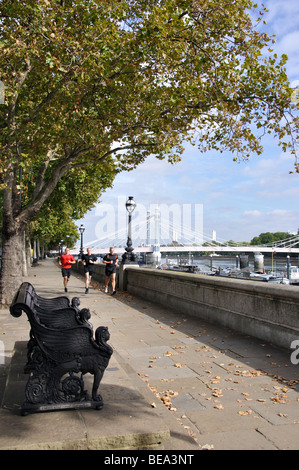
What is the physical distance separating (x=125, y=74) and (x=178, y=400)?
29.1 feet

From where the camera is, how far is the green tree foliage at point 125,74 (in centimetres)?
938

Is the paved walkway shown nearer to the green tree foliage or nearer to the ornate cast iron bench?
the ornate cast iron bench

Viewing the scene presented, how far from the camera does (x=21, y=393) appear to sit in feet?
12.5

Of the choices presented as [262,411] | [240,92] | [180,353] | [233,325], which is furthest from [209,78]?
[262,411]

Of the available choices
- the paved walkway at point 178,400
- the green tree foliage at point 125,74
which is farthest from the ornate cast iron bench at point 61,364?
the green tree foliage at point 125,74

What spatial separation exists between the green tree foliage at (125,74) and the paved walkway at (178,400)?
505 centimetres

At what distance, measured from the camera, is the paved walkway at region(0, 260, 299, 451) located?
118 inches

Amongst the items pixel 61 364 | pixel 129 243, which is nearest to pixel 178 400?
pixel 61 364

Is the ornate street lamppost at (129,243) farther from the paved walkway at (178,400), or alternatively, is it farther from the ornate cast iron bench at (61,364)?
the ornate cast iron bench at (61,364)

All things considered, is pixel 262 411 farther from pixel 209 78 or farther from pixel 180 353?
pixel 209 78

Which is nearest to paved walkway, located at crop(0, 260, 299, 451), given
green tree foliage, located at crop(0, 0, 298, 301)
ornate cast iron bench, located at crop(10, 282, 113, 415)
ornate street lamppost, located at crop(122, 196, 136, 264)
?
ornate cast iron bench, located at crop(10, 282, 113, 415)

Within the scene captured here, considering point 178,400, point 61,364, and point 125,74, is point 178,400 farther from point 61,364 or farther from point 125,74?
point 125,74

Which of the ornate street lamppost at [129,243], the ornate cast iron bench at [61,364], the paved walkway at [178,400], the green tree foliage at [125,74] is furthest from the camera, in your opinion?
the ornate street lamppost at [129,243]

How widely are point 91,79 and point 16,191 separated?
3.98 meters
